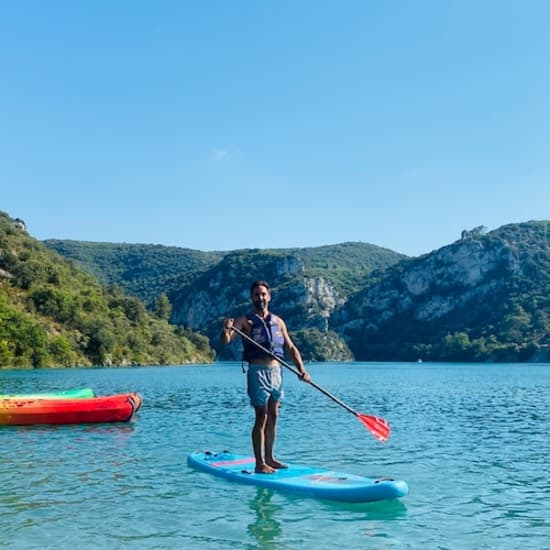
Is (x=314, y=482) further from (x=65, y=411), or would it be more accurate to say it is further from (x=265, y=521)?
(x=65, y=411)

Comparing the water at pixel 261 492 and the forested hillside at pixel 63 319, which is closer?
the water at pixel 261 492

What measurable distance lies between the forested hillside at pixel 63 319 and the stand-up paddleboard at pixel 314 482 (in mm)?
85396

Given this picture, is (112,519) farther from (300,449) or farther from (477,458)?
(477,458)

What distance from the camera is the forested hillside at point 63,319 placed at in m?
97.5

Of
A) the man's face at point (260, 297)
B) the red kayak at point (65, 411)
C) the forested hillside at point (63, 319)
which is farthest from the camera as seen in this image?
the forested hillside at point (63, 319)

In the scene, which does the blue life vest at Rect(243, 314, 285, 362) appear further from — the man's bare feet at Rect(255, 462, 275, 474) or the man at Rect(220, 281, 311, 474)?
the man's bare feet at Rect(255, 462, 275, 474)

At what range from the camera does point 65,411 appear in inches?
947

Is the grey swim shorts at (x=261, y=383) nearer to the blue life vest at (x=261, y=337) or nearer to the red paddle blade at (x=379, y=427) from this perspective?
the blue life vest at (x=261, y=337)

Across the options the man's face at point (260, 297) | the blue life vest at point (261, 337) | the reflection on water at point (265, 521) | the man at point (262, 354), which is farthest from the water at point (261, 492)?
the man's face at point (260, 297)

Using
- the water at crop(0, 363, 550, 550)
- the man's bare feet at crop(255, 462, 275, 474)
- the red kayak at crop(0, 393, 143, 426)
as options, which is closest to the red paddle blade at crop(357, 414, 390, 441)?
the water at crop(0, 363, 550, 550)

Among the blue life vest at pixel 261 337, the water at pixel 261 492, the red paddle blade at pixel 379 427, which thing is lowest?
the water at pixel 261 492

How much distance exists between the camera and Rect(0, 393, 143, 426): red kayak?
23.6 meters

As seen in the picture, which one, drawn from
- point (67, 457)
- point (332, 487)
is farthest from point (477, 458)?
point (67, 457)

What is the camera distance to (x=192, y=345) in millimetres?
164750
